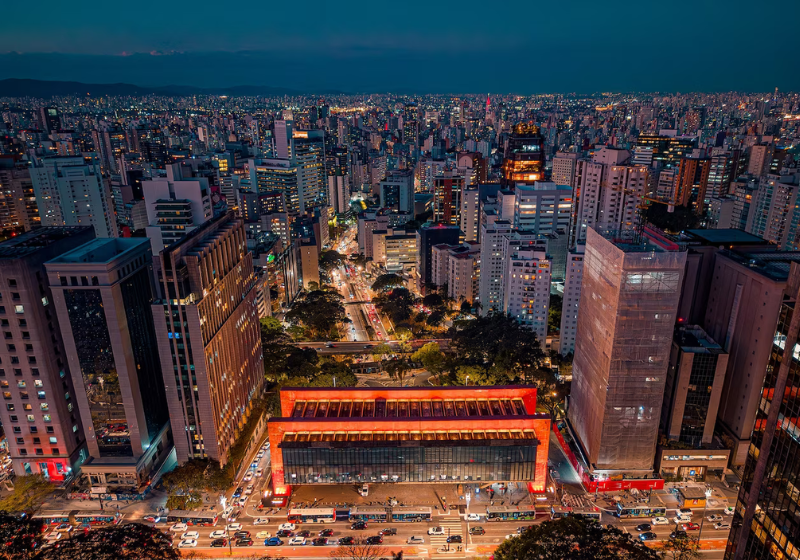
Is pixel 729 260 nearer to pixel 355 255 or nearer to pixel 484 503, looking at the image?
pixel 484 503

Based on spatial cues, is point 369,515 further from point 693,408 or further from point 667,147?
point 667,147

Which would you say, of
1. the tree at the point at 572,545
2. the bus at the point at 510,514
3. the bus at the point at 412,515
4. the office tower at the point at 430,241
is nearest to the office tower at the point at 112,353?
the bus at the point at 412,515

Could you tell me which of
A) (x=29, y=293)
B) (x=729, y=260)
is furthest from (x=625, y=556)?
(x=29, y=293)

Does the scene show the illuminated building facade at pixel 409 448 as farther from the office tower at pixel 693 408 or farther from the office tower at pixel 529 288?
the office tower at pixel 529 288

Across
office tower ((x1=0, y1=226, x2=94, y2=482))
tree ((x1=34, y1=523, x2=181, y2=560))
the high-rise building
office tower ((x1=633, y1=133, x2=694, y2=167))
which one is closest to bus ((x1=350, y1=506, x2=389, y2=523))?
tree ((x1=34, y1=523, x2=181, y2=560))

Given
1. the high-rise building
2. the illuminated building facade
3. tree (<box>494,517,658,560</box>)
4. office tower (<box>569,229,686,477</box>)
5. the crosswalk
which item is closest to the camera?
the high-rise building

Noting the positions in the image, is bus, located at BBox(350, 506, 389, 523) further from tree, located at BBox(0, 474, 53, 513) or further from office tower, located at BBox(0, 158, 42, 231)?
office tower, located at BBox(0, 158, 42, 231)
